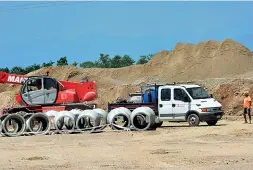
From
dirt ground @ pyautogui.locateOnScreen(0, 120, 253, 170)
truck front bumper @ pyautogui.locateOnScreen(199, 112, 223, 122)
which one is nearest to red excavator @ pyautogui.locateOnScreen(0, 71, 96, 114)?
dirt ground @ pyautogui.locateOnScreen(0, 120, 253, 170)

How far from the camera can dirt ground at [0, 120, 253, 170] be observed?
1402 cm

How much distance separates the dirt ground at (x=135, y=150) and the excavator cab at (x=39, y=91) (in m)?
5.63

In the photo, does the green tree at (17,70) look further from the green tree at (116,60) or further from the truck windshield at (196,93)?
the truck windshield at (196,93)

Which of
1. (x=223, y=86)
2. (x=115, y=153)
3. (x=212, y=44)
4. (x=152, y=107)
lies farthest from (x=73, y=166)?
(x=212, y=44)

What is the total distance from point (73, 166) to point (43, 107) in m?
15.8

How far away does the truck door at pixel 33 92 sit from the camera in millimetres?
29531

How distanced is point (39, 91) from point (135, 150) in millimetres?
13270

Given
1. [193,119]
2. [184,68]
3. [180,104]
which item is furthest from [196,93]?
[184,68]

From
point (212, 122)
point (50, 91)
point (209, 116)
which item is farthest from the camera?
point (50, 91)

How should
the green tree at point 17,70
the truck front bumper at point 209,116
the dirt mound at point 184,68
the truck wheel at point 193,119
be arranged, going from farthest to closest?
the green tree at point 17,70
the dirt mound at point 184,68
the truck wheel at point 193,119
the truck front bumper at point 209,116

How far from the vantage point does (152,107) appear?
27031 millimetres

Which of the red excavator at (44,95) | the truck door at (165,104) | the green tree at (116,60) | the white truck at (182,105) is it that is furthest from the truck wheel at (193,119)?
the green tree at (116,60)

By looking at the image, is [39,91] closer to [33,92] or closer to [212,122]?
[33,92]

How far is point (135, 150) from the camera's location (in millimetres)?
17422
